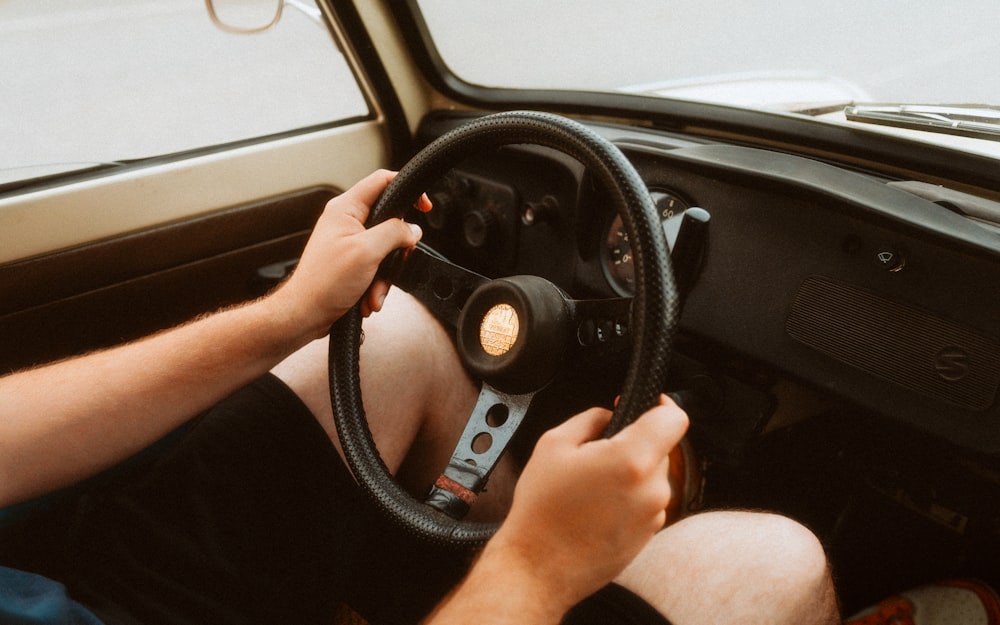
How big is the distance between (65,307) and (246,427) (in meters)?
0.61

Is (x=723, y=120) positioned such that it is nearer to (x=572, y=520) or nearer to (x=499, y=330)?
(x=499, y=330)

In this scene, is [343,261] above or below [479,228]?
above

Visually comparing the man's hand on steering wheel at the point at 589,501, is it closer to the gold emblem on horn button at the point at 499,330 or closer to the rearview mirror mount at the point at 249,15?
the gold emblem on horn button at the point at 499,330

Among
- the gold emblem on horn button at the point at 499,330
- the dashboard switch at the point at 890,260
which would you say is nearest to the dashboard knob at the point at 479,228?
the gold emblem on horn button at the point at 499,330

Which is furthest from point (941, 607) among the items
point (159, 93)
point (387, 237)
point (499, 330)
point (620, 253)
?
point (159, 93)

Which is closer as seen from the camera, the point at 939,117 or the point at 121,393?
the point at 121,393

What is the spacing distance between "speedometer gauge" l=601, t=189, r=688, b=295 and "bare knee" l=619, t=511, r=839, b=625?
17.9 inches

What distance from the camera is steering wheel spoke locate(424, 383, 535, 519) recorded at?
918mm

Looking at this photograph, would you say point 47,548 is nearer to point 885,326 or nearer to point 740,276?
point 740,276

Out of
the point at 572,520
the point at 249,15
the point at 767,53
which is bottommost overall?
the point at 767,53

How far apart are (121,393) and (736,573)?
0.80 metres

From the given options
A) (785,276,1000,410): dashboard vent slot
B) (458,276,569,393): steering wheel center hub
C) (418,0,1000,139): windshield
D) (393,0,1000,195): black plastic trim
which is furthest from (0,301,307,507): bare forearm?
(418,0,1000,139): windshield

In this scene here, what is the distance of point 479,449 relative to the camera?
989mm

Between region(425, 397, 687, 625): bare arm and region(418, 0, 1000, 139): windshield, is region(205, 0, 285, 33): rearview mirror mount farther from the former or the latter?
region(425, 397, 687, 625): bare arm
